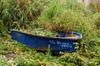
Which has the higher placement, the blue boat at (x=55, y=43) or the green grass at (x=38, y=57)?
the blue boat at (x=55, y=43)

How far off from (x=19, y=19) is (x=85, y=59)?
7.50 feet

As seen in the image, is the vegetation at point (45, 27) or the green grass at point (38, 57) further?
the vegetation at point (45, 27)

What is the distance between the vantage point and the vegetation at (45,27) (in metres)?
5.92

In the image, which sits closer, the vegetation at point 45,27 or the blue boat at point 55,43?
the vegetation at point 45,27

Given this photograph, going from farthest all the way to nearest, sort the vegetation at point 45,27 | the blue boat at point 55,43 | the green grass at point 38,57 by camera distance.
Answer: the blue boat at point 55,43, the vegetation at point 45,27, the green grass at point 38,57

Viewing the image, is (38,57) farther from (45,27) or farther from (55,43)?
(45,27)

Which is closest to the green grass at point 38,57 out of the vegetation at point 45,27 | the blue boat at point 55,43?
the vegetation at point 45,27

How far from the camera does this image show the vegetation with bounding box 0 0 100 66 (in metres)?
5.92

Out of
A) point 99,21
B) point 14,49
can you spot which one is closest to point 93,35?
point 99,21

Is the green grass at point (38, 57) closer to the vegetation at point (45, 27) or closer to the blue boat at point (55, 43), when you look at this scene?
the vegetation at point (45, 27)

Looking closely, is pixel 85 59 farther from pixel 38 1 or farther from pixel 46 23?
pixel 38 1

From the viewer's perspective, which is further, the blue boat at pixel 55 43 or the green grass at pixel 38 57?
the blue boat at pixel 55 43

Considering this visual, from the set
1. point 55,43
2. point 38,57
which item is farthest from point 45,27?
point 38,57

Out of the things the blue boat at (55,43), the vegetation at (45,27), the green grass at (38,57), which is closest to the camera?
→ the green grass at (38,57)
